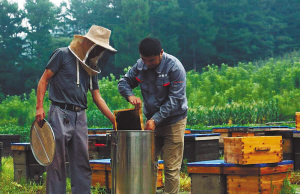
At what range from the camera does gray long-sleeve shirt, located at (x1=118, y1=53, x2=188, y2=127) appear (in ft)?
18.0

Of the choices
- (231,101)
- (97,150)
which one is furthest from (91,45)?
(231,101)

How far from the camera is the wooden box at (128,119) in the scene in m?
5.63

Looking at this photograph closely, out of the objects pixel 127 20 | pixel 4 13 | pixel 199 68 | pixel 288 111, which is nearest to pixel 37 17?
pixel 4 13

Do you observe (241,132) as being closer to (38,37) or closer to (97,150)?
(97,150)

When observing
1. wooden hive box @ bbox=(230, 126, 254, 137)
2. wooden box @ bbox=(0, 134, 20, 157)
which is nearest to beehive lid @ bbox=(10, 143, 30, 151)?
wooden hive box @ bbox=(230, 126, 254, 137)

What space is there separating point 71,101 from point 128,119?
0.65 m

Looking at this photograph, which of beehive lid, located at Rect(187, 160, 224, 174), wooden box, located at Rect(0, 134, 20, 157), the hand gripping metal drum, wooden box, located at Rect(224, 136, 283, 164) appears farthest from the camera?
wooden box, located at Rect(0, 134, 20, 157)

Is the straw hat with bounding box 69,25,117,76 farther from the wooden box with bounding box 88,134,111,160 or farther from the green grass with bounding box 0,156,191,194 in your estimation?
the wooden box with bounding box 88,134,111,160

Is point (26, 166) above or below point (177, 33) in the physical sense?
below

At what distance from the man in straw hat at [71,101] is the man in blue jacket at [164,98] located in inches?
17.1

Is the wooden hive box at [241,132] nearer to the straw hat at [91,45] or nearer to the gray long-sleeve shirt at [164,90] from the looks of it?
the gray long-sleeve shirt at [164,90]

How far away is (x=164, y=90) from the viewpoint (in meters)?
5.61

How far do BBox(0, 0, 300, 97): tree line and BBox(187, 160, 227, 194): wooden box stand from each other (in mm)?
49654

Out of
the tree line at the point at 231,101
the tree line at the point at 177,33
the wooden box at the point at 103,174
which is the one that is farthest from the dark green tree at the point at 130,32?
the wooden box at the point at 103,174
